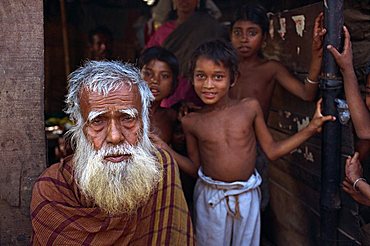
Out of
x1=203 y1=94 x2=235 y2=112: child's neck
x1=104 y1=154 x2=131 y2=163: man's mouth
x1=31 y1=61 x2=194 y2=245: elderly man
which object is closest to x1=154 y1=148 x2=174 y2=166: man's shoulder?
x1=31 y1=61 x2=194 y2=245: elderly man

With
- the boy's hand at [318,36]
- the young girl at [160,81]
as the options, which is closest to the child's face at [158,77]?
the young girl at [160,81]

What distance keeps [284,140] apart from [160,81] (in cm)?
95

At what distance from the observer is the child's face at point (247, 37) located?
3.74 metres

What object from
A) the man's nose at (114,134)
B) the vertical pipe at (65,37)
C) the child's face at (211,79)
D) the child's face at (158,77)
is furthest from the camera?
the vertical pipe at (65,37)

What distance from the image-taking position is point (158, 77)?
3.52m

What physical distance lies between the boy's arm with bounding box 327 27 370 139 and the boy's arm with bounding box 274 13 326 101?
0.50 ft

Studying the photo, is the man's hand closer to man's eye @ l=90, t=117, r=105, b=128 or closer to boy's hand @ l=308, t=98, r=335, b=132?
boy's hand @ l=308, t=98, r=335, b=132

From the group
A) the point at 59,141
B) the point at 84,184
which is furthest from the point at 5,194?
the point at 59,141

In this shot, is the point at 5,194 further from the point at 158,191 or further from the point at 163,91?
the point at 163,91

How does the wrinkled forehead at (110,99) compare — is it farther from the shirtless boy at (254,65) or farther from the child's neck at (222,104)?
the shirtless boy at (254,65)

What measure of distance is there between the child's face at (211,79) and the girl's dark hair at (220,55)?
0.09 ft

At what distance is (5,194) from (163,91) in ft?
4.38

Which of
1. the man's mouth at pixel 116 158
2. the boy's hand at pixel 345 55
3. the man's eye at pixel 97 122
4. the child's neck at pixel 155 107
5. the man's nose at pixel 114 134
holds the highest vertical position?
the boy's hand at pixel 345 55

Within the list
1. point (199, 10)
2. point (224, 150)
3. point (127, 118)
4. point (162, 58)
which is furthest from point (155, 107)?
point (199, 10)
